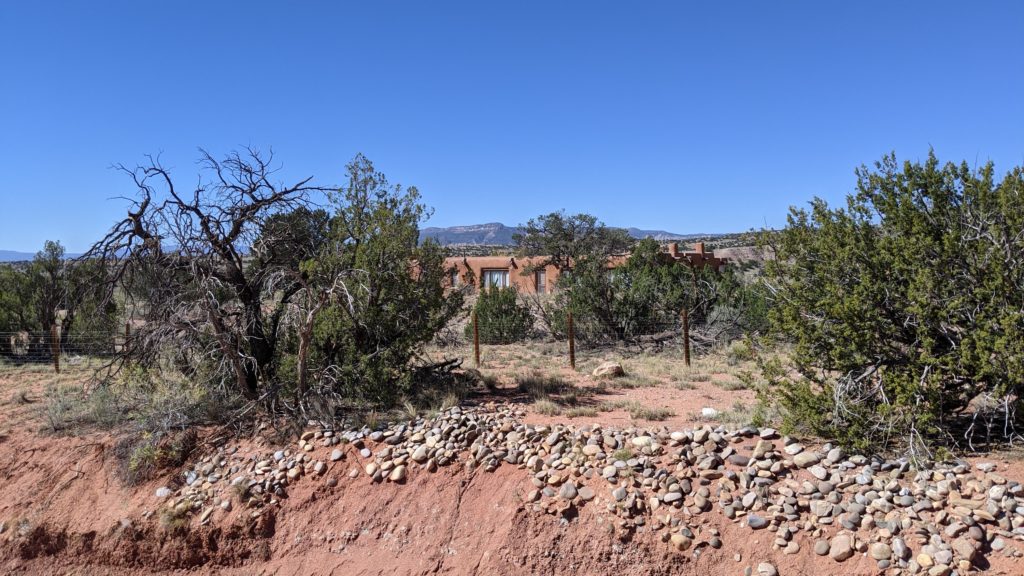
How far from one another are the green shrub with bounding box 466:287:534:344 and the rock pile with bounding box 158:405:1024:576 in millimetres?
10668

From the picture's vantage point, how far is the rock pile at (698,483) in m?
5.00

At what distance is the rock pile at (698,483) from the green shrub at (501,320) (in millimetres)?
10668

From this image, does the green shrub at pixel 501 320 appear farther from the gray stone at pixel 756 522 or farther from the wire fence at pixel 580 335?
the gray stone at pixel 756 522

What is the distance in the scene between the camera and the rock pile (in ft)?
16.4

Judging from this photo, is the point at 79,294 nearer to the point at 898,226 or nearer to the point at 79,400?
the point at 79,400

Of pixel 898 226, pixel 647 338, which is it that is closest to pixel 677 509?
pixel 898 226

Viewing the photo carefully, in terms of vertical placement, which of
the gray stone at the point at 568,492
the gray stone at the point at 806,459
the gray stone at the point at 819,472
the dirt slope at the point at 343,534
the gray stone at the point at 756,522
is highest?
the gray stone at the point at 806,459

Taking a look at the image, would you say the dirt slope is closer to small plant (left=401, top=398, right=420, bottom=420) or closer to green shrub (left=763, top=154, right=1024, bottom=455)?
small plant (left=401, top=398, right=420, bottom=420)

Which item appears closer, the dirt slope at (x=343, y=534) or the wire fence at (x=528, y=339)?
the dirt slope at (x=343, y=534)

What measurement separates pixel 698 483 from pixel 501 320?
13.1 metres

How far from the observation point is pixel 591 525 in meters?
5.91

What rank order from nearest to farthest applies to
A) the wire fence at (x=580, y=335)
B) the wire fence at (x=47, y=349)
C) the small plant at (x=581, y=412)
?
the small plant at (x=581, y=412)
the wire fence at (x=47, y=349)
the wire fence at (x=580, y=335)

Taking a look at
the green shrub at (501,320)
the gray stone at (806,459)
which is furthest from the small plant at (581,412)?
the green shrub at (501,320)

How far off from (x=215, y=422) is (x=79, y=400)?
2.77 meters
